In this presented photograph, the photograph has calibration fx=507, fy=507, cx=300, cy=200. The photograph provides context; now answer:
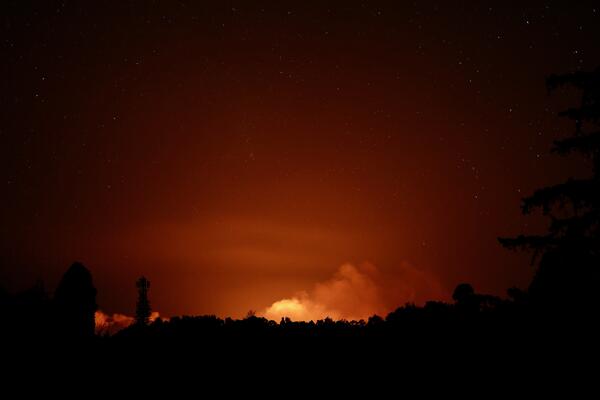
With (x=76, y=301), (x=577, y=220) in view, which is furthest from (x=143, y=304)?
(x=577, y=220)

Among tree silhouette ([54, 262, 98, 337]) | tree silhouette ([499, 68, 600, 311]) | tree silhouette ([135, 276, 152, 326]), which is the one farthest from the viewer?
tree silhouette ([135, 276, 152, 326])

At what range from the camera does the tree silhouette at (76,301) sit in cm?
1628

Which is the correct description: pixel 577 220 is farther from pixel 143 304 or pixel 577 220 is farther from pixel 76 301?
pixel 143 304

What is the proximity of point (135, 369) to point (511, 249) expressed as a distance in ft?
26.7

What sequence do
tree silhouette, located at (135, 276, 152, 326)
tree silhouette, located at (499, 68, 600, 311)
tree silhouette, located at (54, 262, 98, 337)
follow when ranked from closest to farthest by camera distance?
tree silhouette, located at (499, 68, 600, 311) → tree silhouette, located at (54, 262, 98, 337) → tree silhouette, located at (135, 276, 152, 326)

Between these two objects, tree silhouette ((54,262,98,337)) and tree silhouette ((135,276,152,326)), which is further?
tree silhouette ((135,276,152,326))

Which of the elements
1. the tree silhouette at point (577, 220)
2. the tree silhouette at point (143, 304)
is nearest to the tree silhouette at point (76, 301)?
the tree silhouette at point (577, 220)

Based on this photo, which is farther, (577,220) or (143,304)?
(143,304)

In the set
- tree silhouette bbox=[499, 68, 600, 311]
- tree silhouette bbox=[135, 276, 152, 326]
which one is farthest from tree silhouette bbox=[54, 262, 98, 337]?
tree silhouette bbox=[135, 276, 152, 326]

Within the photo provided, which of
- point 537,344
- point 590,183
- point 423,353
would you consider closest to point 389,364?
point 423,353

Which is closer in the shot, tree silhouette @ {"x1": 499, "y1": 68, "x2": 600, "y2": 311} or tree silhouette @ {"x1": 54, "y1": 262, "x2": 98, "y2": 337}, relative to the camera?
tree silhouette @ {"x1": 499, "y1": 68, "x2": 600, "y2": 311}

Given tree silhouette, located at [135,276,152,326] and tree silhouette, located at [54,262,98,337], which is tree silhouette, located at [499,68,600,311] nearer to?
tree silhouette, located at [54,262,98,337]

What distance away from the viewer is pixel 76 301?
58.4ft

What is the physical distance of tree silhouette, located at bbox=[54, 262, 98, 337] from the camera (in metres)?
16.3
